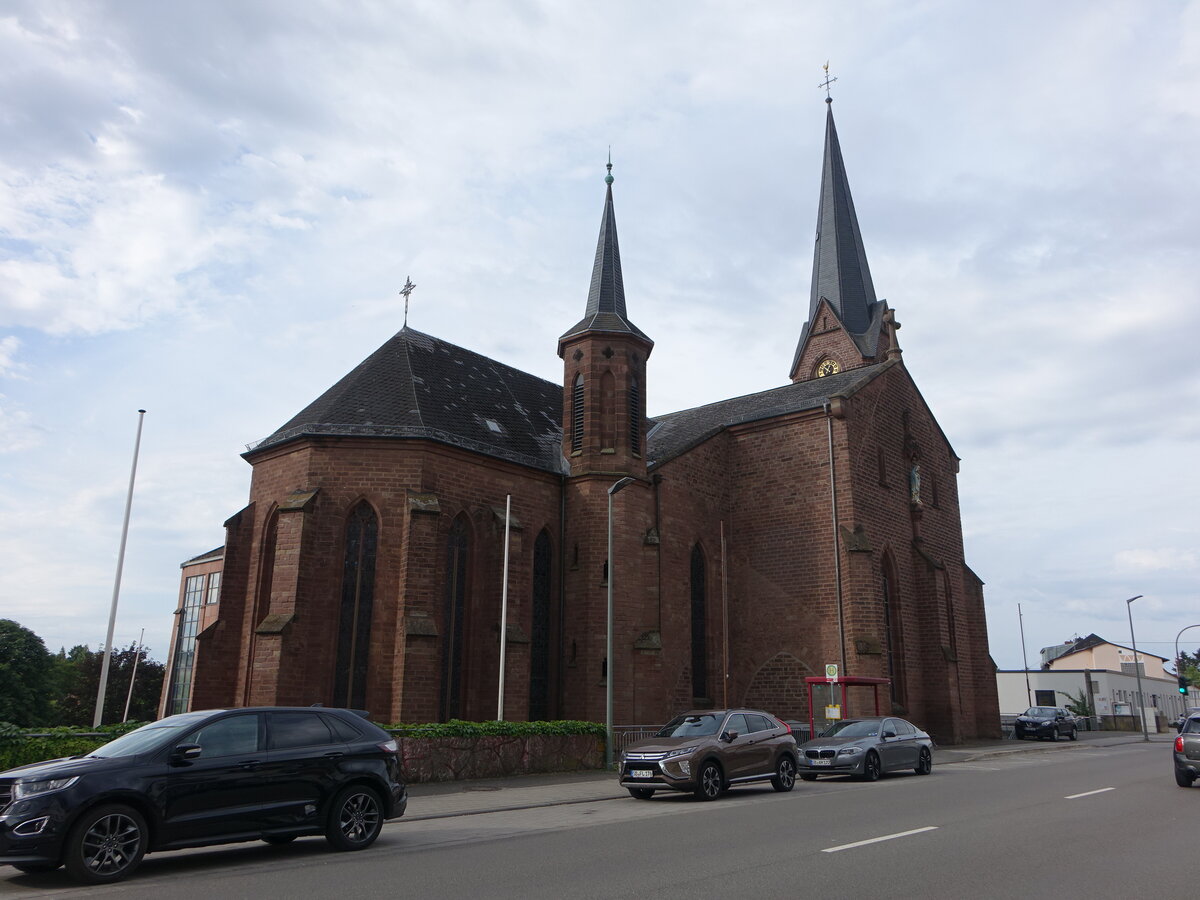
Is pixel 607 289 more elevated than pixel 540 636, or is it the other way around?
pixel 607 289

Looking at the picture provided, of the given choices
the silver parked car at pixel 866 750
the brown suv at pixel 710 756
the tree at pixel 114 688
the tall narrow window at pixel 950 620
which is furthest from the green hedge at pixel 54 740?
the tree at pixel 114 688

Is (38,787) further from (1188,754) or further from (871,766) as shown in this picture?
(1188,754)

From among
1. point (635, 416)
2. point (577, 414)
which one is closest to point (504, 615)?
point (577, 414)

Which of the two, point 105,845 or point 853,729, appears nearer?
point 105,845

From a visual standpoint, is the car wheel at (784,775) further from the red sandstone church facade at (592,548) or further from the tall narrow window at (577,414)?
the tall narrow window at (577,414)

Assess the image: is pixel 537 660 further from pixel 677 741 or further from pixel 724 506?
pixel 677 741

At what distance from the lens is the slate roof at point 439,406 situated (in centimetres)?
2497

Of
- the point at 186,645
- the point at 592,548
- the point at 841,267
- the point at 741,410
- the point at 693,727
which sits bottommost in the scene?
the point at 693,727

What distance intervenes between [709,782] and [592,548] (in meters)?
11.9

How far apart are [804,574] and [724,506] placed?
12.5ft

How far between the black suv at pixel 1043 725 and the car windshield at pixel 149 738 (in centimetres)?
3728

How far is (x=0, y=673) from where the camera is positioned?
35.1 m

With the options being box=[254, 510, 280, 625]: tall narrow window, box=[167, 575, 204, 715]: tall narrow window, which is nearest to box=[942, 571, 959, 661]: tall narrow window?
box=[254, 510, 280, 625]: tall narrow window

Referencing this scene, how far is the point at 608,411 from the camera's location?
93.3 feet
